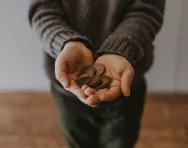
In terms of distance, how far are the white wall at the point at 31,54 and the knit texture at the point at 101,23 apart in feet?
1.71

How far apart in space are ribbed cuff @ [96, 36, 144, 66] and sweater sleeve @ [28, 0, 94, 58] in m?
0.04

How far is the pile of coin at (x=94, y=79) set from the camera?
0.68 m

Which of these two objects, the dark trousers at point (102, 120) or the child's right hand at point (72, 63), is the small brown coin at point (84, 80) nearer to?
the child's right hand at point (72, 63)

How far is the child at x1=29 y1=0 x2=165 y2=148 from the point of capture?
0.69m

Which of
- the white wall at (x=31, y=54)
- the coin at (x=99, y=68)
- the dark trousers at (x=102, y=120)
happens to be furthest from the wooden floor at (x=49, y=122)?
the coin at (x=99, y=68)

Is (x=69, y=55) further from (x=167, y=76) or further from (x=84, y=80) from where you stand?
(x=167, y=76)

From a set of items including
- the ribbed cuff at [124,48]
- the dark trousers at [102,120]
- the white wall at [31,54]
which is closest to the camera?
the ribbed cuff at [124,48]

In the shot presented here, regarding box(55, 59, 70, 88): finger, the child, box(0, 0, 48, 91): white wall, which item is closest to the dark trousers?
the child

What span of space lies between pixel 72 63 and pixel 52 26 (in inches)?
4.8

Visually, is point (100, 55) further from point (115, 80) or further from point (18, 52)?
point (18, 52)

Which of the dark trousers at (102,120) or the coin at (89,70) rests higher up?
the coin at (89,70)

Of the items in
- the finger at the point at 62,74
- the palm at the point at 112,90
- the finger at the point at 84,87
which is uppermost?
the finger at the point at 62,74

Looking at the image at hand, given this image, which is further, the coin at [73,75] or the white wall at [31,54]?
the white wall at [31,54]

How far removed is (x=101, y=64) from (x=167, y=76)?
2.72 feet
